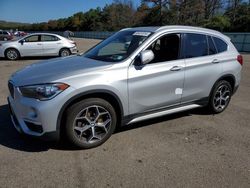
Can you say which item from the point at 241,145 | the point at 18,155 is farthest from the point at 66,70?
the point at 241,145

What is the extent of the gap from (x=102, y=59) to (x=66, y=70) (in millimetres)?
774

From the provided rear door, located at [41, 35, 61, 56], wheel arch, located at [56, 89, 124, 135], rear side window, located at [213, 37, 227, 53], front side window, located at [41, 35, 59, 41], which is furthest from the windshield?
front side window, located at [41, 35, 59, 41]

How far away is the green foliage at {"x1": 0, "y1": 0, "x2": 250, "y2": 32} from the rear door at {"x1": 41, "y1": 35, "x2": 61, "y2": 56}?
96.4ft

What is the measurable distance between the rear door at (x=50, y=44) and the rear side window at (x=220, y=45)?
10982mm

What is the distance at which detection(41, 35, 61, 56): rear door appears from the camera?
14484 millimetres

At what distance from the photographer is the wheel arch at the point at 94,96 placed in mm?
3653

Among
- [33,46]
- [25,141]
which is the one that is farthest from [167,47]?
[33,46]

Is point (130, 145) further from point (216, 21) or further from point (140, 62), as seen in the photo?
point (216, 21)

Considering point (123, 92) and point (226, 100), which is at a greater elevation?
point (123, 92)

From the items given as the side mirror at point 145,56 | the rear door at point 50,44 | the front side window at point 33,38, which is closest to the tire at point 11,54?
the front side window at point 33,38

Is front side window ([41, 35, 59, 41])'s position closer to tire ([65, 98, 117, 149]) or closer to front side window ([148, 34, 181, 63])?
front side window ([148, 34, 181, 63])

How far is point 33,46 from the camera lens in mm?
14375

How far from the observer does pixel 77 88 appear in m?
3.65

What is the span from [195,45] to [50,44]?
36.6 ft
